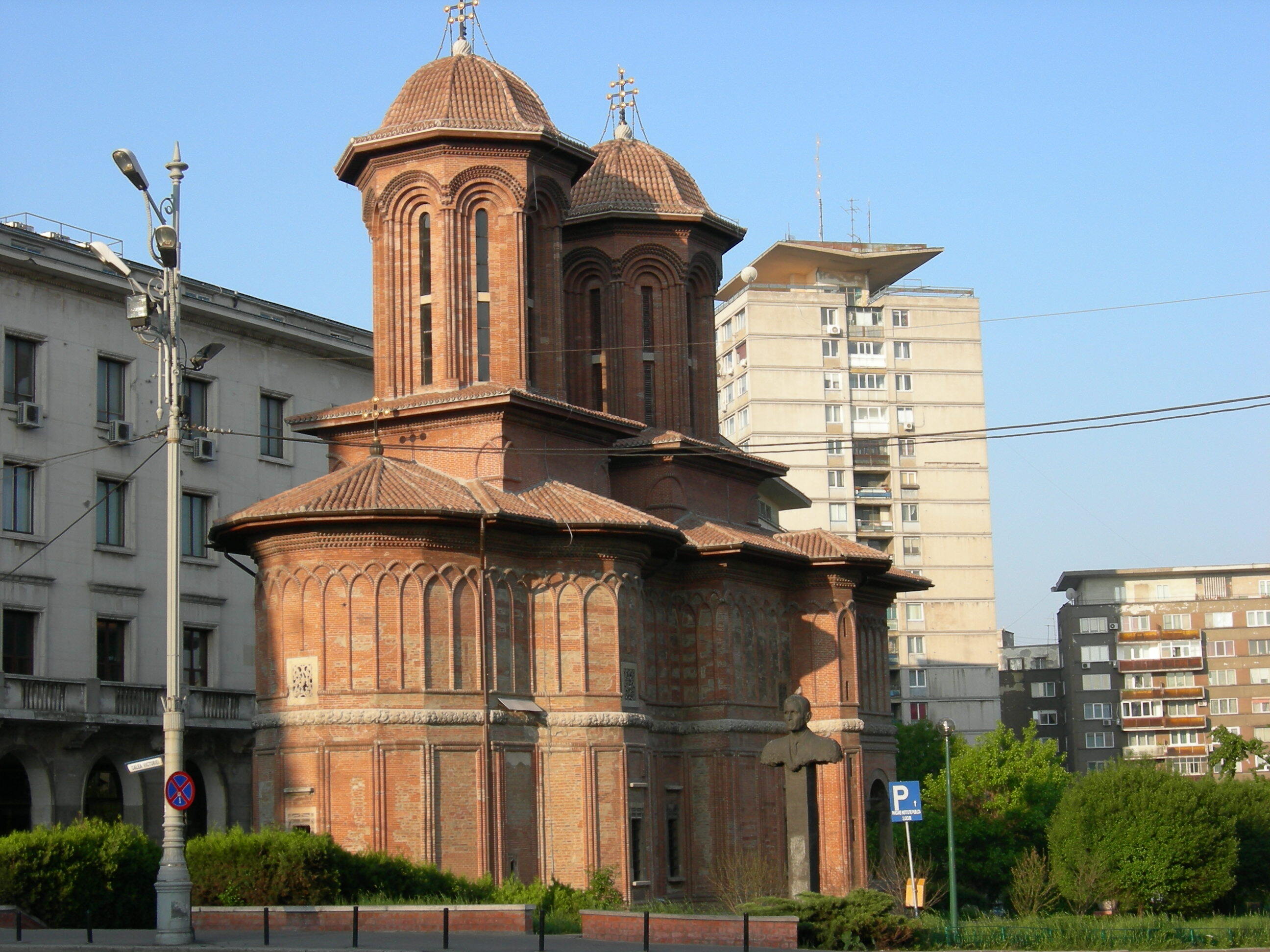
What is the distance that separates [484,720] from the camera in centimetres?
3312

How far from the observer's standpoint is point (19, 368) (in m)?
39.7

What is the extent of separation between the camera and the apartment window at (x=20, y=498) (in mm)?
38875

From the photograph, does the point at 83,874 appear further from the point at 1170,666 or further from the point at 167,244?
the point at 1170,666

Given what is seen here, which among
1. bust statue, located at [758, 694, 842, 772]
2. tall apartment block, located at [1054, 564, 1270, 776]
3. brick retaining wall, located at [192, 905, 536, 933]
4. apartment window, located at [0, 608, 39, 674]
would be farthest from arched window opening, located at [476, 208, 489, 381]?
tall apartment block, located at [1054, 564, 1270, 776]

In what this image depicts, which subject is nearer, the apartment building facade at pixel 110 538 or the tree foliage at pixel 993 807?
the apartment building facade at pixel 110 538

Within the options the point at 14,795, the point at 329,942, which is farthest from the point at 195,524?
the point at 329,942

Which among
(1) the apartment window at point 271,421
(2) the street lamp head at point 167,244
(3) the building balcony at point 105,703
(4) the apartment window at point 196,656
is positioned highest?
(1) the apartment window at point 271,421

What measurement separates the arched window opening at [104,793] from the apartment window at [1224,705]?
220 feet

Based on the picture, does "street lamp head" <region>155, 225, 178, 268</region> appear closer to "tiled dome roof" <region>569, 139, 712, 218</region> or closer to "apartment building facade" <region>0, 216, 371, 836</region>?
"apartment building facade" <region>0, 216, 371, 836</region>

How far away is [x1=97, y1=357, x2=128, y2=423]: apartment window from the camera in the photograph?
41625 mm

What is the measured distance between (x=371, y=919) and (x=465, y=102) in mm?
19706

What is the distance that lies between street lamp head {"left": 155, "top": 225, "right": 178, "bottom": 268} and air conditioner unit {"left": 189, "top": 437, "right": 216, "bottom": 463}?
66.6 ft

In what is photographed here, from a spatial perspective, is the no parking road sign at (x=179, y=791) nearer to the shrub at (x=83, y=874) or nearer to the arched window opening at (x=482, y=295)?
the shrub at (x=83, y=874)

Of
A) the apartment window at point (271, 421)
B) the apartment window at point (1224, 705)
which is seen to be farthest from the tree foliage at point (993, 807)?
the apartment window at point (1224, 705)
